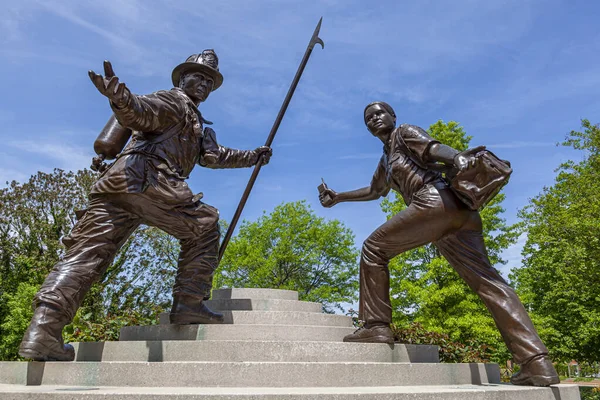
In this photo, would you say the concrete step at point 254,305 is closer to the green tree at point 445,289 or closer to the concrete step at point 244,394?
the concrete step at point 244,394

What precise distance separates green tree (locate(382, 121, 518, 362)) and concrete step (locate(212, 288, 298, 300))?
1110 cm

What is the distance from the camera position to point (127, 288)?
834 inches

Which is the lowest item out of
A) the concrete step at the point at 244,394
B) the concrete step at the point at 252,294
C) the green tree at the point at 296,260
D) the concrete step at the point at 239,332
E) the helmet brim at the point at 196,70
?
the concrete step at the point at 244,394

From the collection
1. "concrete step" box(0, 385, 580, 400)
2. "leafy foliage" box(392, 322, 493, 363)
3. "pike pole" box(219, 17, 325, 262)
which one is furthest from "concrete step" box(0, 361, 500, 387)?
"leafy foliage" box(392, 322, 493, 363)

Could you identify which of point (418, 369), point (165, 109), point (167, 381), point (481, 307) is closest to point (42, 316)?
point (167, 381)

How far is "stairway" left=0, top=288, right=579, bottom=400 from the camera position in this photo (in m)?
3.33

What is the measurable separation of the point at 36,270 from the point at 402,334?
1690 cm

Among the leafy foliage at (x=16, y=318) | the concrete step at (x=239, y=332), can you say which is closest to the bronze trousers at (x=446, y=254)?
the concrete step at (x=239, y=332)

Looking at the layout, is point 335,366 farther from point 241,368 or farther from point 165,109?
point 165,109

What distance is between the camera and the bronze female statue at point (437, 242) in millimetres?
4258

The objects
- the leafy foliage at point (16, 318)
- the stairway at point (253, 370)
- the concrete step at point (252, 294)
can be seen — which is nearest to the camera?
the stairway at point (253, 370)

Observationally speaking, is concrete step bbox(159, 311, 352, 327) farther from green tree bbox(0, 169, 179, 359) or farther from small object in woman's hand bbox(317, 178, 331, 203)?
green tree bbox(0, 169, 179, 359)

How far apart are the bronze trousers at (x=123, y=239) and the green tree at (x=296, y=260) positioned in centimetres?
1890

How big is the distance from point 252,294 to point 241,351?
6.65 ft
